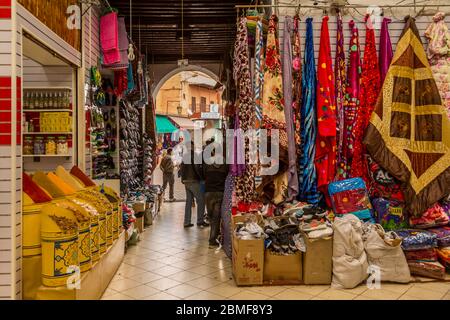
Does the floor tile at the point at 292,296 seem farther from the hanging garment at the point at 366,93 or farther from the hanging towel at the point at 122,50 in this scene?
the hanging towel at the point at 122,50

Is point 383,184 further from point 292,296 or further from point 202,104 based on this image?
point 202,104

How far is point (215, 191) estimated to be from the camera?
244 inches

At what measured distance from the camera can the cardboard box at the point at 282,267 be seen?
4.30 meters

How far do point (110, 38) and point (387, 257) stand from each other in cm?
457

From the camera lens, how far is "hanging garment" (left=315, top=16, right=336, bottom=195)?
4609mm

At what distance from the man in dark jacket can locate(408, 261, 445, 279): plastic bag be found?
2690 mm

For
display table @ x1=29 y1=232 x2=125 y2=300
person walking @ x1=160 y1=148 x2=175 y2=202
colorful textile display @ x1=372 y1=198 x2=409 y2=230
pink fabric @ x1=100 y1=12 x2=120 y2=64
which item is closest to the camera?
display table @ x1=29 y1=232 x2=125 y2=300

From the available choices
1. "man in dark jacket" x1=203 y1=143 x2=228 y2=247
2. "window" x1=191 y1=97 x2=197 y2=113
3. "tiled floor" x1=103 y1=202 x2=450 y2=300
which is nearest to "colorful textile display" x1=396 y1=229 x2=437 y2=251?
"tiled floor" x1=103 y1=202 x2=450 y2=300

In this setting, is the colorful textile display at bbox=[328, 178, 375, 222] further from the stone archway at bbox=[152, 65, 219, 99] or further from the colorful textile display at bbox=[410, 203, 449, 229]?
the stone archway at bbox=[152, 65, 219, 99]

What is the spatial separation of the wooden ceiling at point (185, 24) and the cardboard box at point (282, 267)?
13.8 feet

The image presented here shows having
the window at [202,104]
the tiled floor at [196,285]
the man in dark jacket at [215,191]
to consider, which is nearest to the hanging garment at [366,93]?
the tiled floor at [196,285]

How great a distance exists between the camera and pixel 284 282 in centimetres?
432

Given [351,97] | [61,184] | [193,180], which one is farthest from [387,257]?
[193,180]

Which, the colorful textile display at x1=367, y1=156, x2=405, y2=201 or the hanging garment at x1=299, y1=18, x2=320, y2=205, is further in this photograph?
the colorful textile display at x1=367, y1=156, x2=405, y2=201
